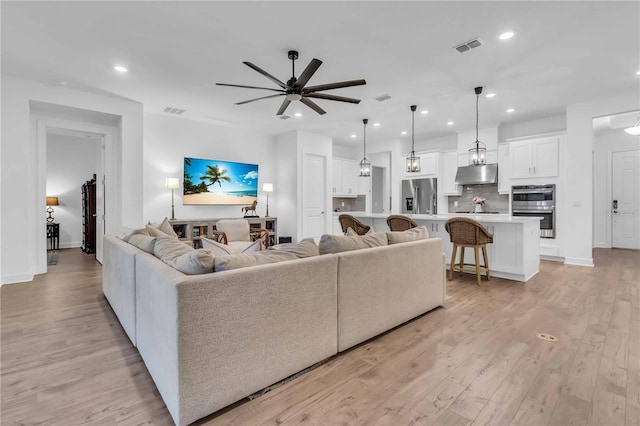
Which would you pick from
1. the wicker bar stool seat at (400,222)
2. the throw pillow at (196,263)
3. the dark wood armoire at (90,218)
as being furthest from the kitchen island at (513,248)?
the dark wood armoire at (90,218)

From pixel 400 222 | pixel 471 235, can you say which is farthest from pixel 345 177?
pixel 471 235

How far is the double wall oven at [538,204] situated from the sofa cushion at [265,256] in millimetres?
5403

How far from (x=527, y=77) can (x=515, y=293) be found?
2.78m

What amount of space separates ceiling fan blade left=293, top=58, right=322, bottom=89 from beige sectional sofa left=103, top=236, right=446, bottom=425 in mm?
1674

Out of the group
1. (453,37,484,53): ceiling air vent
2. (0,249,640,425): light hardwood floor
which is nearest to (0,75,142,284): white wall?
(0,249,640,425): light hardwood floor

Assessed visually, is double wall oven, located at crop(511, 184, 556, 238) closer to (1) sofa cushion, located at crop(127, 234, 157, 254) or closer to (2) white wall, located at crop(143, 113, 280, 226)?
(2) white wall, located at crop(143, 113, 280, 226)

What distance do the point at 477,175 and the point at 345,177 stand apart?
3.24 metres

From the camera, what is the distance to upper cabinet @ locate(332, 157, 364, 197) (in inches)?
322

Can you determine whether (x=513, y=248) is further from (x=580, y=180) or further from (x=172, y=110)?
(x=172, y=110)

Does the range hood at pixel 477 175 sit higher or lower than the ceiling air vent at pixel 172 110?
lower

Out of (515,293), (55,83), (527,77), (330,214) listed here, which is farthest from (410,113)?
(55,83)

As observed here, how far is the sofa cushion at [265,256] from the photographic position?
1.66m

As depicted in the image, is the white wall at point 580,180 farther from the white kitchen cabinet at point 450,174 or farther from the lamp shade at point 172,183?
the lamp shade at point 172,183

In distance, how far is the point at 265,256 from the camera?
1883 mm
